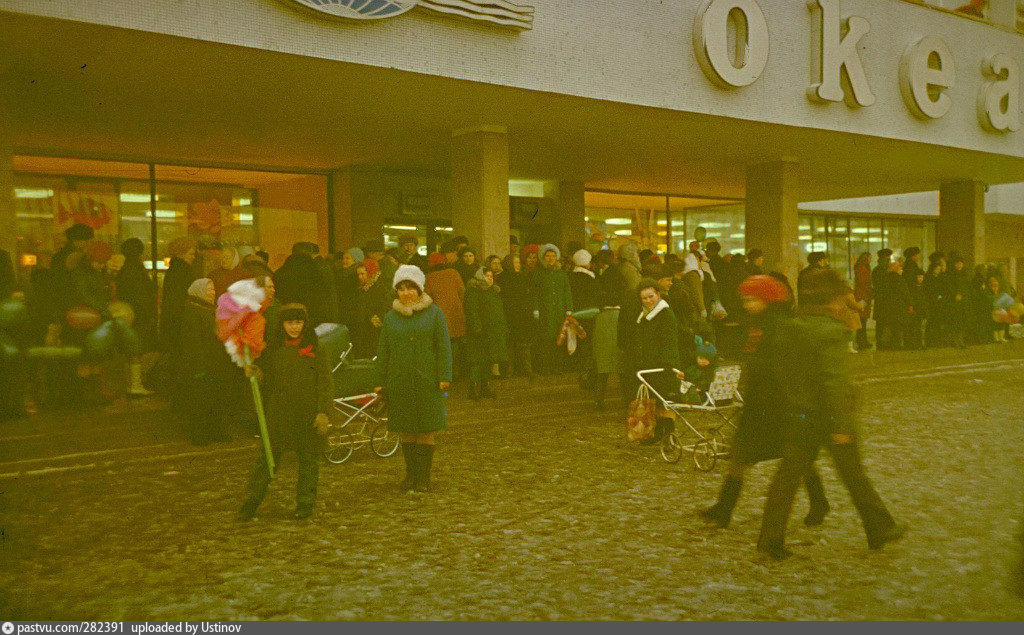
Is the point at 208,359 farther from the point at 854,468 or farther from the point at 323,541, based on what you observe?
the point at 854,468

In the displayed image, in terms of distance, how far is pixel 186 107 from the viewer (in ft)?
41.2

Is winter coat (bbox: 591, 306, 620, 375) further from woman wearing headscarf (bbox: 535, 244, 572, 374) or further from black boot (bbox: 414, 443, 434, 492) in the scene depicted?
black boot (bbox: 414, 443, 434, 492)

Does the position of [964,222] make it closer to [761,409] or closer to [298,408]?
[761,409]

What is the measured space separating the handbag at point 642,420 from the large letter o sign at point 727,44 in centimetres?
691

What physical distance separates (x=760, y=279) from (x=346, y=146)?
11.6m

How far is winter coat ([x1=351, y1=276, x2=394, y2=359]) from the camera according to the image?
460 inches

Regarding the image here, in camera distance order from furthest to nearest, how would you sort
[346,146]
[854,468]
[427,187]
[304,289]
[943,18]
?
1. [427,187]
2. [943,18]
3. [346,146]
4. [304,289]
5. [854,468]

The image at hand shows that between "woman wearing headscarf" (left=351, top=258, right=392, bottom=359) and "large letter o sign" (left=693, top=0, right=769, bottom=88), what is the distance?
5.90 meters

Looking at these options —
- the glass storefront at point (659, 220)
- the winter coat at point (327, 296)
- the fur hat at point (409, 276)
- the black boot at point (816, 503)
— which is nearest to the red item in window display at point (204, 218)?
the winter coat at point (327, 296)

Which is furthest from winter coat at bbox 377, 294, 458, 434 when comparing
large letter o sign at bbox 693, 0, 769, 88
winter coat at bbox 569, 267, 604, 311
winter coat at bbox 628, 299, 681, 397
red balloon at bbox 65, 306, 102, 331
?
large letter o sign at bbox 693, 0, 769, 88

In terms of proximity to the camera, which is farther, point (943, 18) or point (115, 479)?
point (943, 18)

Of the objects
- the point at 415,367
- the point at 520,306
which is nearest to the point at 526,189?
the point at 520,306

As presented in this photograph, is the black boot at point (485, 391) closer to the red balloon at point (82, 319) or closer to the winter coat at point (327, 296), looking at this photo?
the winter coat at point (327, 296)

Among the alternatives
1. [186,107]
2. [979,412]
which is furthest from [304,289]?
[979,412]
